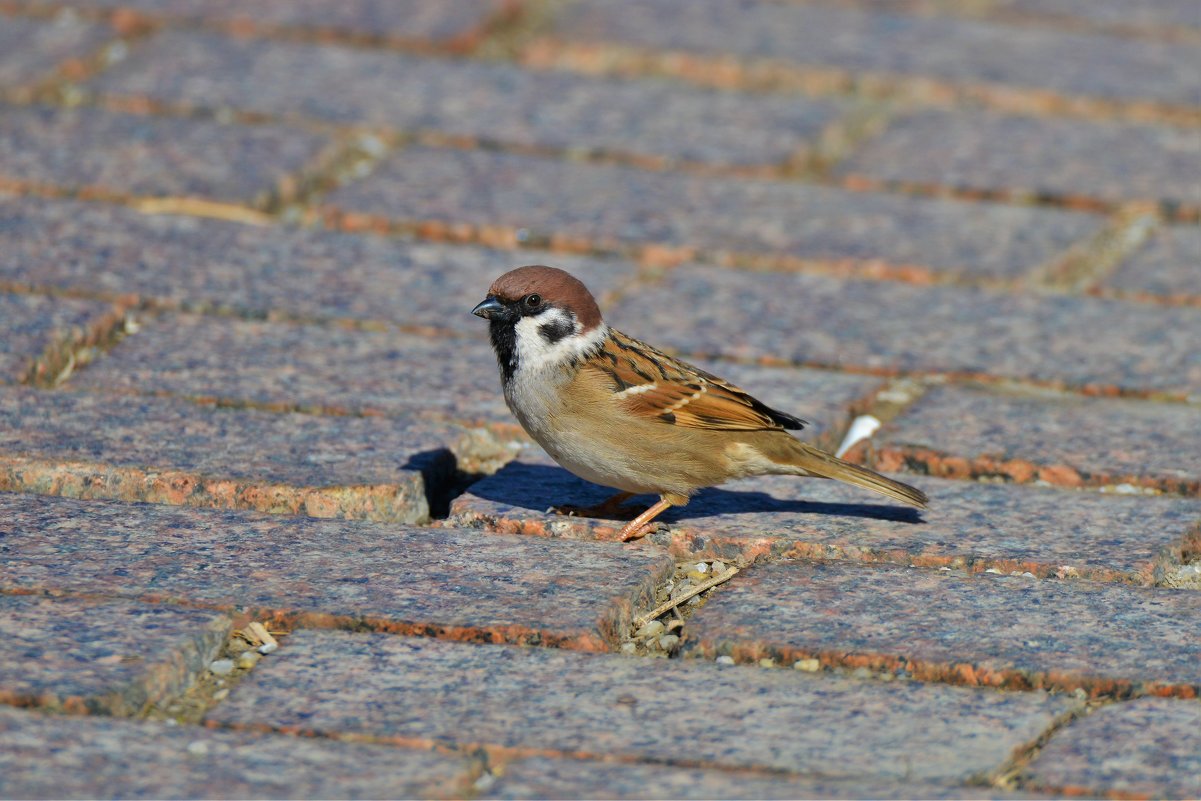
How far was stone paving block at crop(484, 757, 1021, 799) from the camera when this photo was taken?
8.52 feet

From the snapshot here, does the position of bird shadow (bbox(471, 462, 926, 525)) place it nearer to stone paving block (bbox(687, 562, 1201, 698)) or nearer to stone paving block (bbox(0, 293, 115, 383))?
stone paving block (bbox(687, 562, 1201, 698))

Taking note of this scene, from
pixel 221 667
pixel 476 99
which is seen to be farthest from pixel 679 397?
pixel 476 99

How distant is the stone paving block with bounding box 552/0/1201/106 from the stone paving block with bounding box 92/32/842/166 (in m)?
0.42

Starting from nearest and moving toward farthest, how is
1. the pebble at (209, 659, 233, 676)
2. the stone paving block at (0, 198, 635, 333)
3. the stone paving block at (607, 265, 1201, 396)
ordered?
the pebble at (209, 659, 233, 676) → the stone paving block at (607, 265, 1201, 396) → the stone paving block at (0, 198, 635, 333)

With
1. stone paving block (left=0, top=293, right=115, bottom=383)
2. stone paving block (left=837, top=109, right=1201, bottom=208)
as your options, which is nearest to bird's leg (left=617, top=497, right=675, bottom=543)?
stone paving block (left=0, top=293, right=115, bottom=383)

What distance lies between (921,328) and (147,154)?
8.75ft

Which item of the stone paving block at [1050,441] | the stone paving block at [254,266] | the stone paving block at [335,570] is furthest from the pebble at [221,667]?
the stone paving block at [254,266]

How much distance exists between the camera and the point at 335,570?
3.34 metres

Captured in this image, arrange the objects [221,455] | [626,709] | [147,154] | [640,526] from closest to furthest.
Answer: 1. [626,709]
2. [640,526]
3. [221,455]
4. [147,154]

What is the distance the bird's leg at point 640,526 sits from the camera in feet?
12.1

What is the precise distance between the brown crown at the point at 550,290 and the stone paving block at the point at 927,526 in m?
0.41

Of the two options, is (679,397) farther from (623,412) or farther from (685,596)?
(685,596)

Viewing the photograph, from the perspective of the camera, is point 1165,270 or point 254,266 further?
point 1165,270

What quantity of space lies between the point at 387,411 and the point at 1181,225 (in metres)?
2.87
